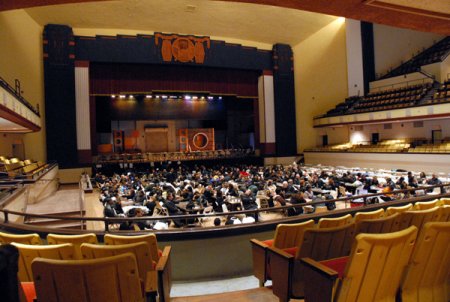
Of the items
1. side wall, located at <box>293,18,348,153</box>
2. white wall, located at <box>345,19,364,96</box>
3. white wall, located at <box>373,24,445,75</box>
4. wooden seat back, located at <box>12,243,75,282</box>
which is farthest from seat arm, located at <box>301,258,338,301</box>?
white wall, located at <box>373,24,445,75</box>

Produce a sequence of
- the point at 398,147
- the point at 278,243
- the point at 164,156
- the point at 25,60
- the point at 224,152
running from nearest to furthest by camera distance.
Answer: the point at 278,243
the point at 25,60
the point at 398,147
the point at 164,156
the point at 224,152

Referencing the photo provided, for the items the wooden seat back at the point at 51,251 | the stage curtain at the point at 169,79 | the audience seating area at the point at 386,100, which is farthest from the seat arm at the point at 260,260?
the stage curtain at the point at 169,79

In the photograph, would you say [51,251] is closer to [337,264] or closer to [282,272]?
[282,272]

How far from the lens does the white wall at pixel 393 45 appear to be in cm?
2409

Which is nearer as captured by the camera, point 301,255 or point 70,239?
point 301,255

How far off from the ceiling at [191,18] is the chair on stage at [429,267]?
60.6 ft

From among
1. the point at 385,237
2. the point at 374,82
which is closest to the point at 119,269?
the point at 385,237

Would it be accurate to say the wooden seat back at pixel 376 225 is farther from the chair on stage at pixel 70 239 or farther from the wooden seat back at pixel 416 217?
the chair on stage at pixel 70 239

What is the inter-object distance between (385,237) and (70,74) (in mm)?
20329

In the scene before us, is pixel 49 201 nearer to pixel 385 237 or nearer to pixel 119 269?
pixel 119 269

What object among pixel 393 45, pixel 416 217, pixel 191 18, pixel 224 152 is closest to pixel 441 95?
pixel 393 45

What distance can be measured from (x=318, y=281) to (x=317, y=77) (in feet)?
83.9

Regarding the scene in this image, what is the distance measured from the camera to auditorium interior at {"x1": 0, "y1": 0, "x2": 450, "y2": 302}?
2307mm

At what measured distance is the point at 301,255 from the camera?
262cm
